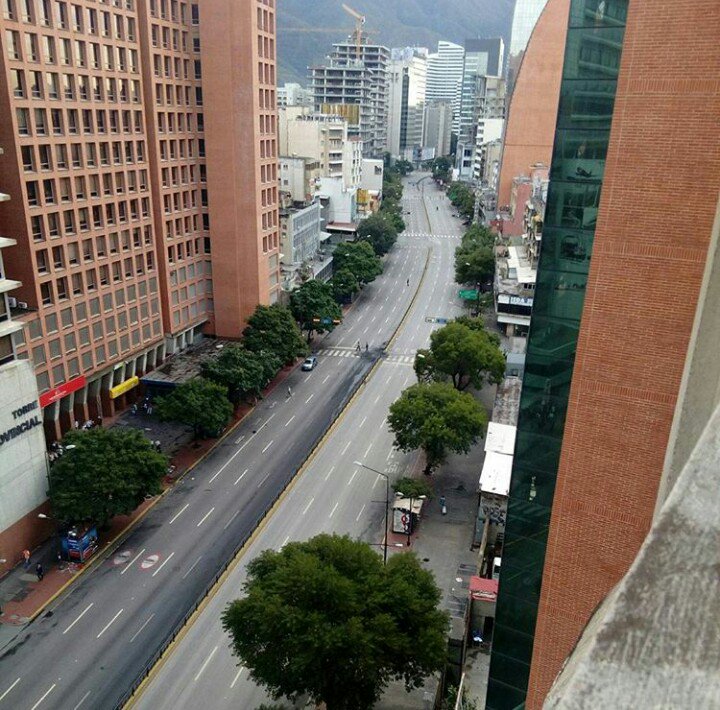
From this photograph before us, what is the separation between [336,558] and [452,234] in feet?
349

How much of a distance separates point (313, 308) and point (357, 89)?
356ft

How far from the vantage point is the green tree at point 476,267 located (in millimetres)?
81750

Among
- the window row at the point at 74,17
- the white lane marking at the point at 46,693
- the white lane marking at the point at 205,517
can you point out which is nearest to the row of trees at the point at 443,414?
the white lane marking at the point at 205,517

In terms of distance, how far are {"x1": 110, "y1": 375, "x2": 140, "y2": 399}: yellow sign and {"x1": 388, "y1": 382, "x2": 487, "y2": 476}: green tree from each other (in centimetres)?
2088

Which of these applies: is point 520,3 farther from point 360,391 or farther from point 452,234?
point 360,391

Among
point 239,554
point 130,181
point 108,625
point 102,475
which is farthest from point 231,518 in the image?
point 130,181

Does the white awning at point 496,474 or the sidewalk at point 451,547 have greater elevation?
the white awning at point 496,474

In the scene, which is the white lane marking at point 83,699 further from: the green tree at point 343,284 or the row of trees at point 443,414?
the green tree at point 343,284

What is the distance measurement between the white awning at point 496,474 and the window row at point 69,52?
116 feet

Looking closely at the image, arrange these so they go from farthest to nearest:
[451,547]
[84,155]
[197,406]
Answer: [197,406] < [84,155] < [451,547]

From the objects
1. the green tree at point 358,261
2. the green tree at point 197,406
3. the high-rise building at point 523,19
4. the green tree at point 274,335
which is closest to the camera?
the green tree at point 197,406

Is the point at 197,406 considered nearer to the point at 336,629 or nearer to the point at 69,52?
the point at 69,52

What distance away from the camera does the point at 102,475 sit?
35.5 metres

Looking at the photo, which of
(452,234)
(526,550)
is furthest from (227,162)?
(452,234)
